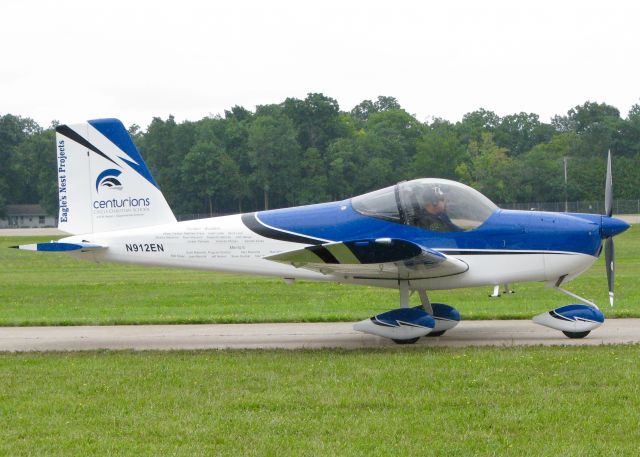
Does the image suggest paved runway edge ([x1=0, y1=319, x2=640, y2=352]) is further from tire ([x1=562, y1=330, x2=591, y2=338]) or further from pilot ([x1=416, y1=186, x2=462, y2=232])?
pilot ([x1=416, y1=186, x2=462, y2=232])

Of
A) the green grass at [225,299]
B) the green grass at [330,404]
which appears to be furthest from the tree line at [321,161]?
the green grass at [330,404]

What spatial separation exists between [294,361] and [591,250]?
4287 mm

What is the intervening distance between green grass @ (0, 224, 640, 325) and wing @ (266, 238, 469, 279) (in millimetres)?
3274

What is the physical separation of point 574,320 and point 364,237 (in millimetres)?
2933

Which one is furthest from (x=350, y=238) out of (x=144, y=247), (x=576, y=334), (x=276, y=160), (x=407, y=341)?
(x=276, y=160)

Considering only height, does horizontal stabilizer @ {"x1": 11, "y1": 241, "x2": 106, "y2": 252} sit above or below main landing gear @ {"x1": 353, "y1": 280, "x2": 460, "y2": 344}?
above

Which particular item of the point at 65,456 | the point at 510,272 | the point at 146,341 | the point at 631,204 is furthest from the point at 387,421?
the point at 631,204

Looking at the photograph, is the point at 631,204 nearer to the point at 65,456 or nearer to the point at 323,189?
the point at 323,189

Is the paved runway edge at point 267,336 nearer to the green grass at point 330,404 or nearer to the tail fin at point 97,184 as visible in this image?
the green grass at point 330,404

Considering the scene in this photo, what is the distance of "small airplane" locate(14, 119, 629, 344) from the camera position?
12609 mm

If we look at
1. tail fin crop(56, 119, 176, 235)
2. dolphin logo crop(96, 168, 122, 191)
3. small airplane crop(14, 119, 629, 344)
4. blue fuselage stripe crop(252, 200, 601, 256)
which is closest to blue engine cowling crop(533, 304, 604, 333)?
small airplane crop(14, 119, 629, 344)

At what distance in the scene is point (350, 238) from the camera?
12.9 metres

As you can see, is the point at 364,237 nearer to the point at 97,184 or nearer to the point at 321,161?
the point at 97,184

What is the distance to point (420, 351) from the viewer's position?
12.0 m
